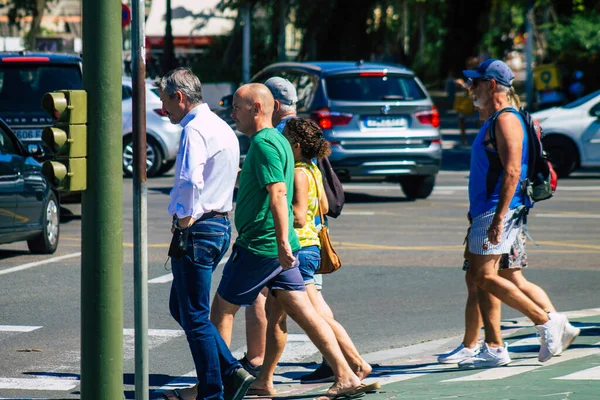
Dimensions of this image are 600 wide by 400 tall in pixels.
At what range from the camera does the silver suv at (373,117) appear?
16.0m

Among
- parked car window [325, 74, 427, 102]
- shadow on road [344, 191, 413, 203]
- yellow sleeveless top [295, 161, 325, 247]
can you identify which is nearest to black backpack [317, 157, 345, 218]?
yellow sleeveless top [295, 161, 325, 247]

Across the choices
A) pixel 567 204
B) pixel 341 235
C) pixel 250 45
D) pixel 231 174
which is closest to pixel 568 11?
pixel 250 45

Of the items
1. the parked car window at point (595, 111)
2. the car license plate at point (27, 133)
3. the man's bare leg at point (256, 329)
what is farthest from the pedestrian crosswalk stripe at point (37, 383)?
the parked car window at point (595, 111)

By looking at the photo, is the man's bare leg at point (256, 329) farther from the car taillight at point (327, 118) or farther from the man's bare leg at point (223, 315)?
the car taillight at point (327, 118)

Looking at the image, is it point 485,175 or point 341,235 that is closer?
point 485,175

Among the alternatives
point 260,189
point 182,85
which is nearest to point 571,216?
point 260,189

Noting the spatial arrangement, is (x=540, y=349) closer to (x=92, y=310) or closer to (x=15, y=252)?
(x=92, y=310)

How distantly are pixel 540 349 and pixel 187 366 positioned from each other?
2111 mm

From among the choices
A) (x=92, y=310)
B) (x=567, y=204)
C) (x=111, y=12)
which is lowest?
(x=567, y=204)

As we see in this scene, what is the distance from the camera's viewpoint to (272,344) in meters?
6.66

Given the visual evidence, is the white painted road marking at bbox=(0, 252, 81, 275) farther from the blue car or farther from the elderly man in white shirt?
the elderly man in white shirt

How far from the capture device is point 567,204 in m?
16.5

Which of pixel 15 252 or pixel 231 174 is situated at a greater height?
pixel 231 174

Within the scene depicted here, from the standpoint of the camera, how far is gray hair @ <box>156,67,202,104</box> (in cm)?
625
